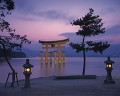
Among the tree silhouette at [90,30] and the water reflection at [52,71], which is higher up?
the tree silhouette at [90,30]

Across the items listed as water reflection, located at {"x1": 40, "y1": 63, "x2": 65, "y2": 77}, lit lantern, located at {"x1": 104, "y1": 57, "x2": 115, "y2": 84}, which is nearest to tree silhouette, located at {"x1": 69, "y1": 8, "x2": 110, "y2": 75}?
lit lantern, located at {"x1": 104, "y1": 57, "x2": 115, "y2": 84}

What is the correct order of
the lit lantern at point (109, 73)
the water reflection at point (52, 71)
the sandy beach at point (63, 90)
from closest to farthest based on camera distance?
the sandy beach at point (63, 90), the lit lantern at point (109, 73), the water reflection at point (52, 71)

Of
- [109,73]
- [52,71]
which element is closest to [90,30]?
[109,73]

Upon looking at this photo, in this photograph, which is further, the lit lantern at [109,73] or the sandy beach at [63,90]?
the lit lantern at [109,73]

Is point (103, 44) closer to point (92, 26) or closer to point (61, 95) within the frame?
point (92, 26)

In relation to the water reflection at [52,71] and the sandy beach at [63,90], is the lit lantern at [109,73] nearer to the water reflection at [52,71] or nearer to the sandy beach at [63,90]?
the sandy beach at [63,90]

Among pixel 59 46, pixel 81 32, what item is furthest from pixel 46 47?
pixel 81 32

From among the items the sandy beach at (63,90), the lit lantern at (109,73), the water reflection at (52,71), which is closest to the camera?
the sandy beach at (63,90)

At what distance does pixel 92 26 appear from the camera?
19.0m

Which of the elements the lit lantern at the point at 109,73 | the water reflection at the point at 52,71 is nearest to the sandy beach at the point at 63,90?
the lit lantern at the point at 109,73

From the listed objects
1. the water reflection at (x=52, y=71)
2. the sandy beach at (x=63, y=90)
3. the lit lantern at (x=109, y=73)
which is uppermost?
the lit lantern at (x=109, y=73)

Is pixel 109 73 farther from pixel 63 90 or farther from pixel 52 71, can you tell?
pixel 52 71

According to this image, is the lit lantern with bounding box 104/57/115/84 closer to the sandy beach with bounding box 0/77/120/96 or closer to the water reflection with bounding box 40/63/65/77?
the sandy beach with bounding box 0/77/120/96

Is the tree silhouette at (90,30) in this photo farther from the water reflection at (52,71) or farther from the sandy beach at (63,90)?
the water reflection at (52,71)
